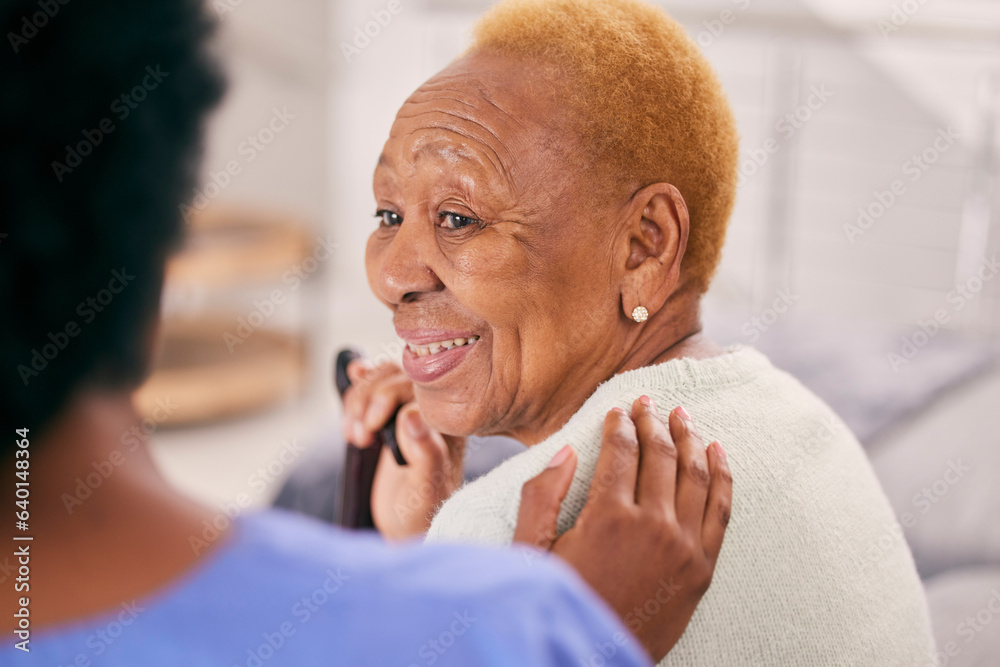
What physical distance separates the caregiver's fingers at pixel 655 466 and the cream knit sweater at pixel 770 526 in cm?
5

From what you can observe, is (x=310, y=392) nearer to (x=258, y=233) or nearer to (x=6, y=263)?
(x=258, y=233)

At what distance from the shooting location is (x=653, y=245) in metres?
1.19

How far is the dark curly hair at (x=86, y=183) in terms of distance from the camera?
0.69 m

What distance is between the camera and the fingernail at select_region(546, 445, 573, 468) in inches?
38.2

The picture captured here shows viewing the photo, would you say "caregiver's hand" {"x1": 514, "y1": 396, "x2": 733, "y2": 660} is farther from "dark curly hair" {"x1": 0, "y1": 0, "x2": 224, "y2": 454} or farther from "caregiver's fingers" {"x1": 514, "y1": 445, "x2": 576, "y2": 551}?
"dark curly hair" {"x1": 0, "y1": 0, "x2": 224, "y2": 454}

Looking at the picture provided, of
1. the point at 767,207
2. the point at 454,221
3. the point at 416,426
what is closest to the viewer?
the point at 454,221

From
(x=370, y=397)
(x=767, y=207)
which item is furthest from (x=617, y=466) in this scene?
(x=767, y=207)

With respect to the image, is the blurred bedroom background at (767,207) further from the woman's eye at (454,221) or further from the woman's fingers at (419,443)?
the woman's eye at (454,221)

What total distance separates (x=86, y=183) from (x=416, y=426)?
949 millimetres

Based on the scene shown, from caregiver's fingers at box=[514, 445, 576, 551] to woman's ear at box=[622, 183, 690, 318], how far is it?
0.30 metres

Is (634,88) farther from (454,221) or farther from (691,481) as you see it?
(691,481)

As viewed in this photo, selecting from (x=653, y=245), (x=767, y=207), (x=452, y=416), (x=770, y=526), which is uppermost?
(x=767, y=207)

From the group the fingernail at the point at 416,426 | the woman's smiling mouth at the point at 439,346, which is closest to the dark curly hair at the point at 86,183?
the woman's smiling mouth at the point at 439,346

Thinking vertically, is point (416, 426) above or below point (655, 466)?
above
